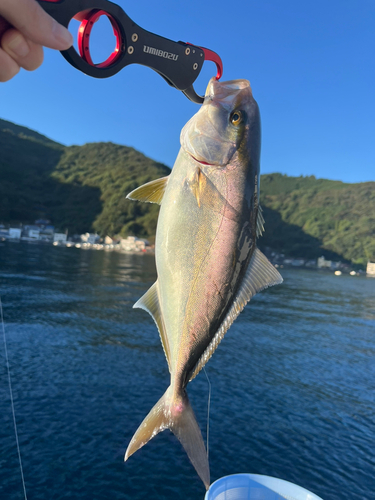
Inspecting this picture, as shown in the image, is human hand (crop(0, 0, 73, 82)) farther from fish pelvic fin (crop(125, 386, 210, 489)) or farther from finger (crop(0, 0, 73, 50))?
fish pelvic fin (crop(125, 386, 210, 489))

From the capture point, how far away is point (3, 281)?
202 ft

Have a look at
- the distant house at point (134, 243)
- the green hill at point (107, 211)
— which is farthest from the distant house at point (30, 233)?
the distant house at point (134, 243)

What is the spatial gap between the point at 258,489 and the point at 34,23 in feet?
34.2

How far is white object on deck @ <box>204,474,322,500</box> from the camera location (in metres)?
8.63

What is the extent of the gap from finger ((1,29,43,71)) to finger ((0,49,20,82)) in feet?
0.05

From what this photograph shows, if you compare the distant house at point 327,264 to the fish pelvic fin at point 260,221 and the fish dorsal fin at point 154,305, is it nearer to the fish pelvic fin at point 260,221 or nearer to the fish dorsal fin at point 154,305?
the fish dorsal fin at point 154,305

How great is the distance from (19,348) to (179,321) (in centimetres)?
3299

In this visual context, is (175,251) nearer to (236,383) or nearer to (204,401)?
(204,401)

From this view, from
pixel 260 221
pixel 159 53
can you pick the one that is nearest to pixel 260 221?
pixel 260 221

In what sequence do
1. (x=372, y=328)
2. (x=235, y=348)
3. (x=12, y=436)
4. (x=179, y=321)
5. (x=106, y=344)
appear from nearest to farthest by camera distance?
(x=179, y=321), (x=12, y=436), (x=106, y=344), (x=235, y=348), (x=372, y=328)

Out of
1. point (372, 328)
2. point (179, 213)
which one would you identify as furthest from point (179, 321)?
point (372, 328)

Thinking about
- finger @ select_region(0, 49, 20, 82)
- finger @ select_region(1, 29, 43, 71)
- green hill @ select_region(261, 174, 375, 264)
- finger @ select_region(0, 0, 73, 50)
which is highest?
green hill @ select_region(261, 174, 375, 264)

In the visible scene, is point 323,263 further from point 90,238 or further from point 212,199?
point 212,199

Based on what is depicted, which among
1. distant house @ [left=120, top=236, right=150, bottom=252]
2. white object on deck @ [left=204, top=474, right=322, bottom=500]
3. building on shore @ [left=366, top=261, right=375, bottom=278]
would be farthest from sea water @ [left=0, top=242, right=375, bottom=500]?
building on shore @ [left=366, top=261, right=375, bottom=278]
